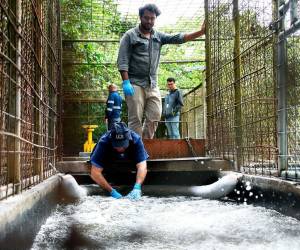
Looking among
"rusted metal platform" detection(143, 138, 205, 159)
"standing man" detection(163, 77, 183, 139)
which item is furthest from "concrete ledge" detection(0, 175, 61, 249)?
"standing man" detection(163, 77, 183, 139)

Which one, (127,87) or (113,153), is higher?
(127,87)

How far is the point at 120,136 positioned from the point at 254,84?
146cm

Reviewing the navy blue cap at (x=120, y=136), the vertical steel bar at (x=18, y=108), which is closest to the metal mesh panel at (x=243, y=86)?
the navy blue cap at (x=120, y=136)

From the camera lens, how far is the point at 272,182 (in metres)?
3.91

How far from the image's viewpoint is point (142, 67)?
616cm

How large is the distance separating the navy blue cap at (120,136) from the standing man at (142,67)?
1006mm

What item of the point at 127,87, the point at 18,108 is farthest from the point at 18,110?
the point at 127,87

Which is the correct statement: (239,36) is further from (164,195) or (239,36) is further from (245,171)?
(164,195)

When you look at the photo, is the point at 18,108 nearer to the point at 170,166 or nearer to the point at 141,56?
the point at 170,166

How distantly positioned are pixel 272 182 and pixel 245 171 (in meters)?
1.18

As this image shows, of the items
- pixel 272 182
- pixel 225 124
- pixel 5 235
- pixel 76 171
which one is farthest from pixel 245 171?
pixel 5 235

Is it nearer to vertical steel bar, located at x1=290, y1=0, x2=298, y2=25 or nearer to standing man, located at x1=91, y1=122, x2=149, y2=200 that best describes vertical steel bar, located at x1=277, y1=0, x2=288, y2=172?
vertical steel bar, located at x1=290, y1=0, x2=298, y2=25

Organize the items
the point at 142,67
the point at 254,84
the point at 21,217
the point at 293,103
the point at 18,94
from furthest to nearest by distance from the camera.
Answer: the point at 142,67 → the point at 254,84 → the point at 293,103 → the point at 18,94 → the point at 21,217

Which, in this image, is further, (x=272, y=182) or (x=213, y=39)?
(x=213, y=39)
